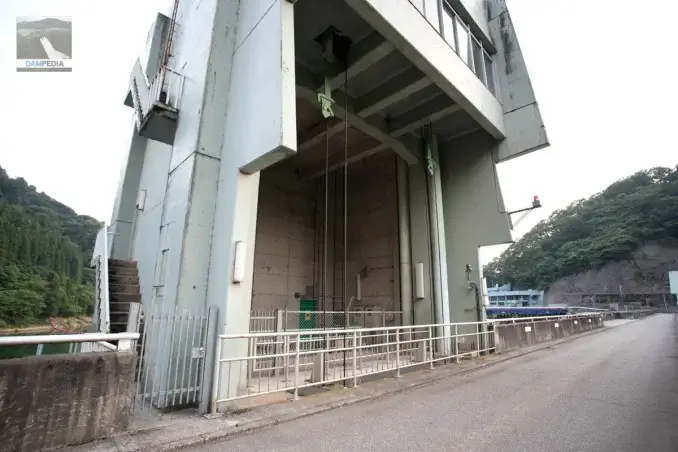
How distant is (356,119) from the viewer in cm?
1028

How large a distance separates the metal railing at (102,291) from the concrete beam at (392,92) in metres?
7.70

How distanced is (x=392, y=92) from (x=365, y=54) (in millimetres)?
1850

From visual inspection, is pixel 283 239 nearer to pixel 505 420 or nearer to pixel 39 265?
pixel 505 420

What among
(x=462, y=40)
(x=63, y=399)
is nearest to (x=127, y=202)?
(x=63, y=399)

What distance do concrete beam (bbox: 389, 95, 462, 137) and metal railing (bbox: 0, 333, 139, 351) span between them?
966cm

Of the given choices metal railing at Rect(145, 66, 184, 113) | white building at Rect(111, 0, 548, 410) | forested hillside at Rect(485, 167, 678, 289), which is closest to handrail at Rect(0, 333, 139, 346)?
white building at Rect(111, 0, 548, 410)

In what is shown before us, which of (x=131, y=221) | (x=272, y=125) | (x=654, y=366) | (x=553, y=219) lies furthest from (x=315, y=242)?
(x=553, y=219)

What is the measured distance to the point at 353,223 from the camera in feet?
49.8

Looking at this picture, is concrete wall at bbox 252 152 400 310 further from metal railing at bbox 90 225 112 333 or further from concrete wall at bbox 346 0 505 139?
Answer: metal railing at bbox 90 225 112 333

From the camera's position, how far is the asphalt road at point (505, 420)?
3312mm

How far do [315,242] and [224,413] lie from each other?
1132 centimetres

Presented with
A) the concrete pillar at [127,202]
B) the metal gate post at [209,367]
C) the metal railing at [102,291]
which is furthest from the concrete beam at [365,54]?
the concrete pillar at [127,202]

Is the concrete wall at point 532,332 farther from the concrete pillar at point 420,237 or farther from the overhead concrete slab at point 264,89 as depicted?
the overhead concrete slab at point 264,89

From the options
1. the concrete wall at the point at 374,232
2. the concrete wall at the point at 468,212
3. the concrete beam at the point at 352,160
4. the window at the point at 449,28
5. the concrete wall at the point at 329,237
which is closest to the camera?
the window at the point at 449,28
